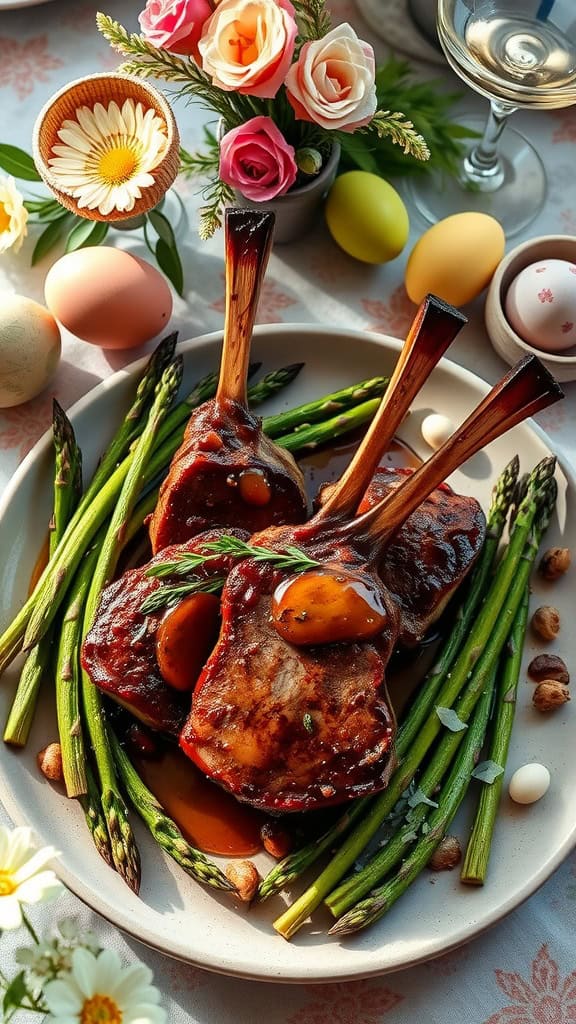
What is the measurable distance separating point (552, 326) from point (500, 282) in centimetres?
22

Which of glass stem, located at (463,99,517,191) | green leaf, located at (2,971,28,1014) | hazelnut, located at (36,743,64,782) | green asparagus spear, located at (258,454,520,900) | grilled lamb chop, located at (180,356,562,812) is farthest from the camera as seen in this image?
glass stem, located at (463,99,517,191)

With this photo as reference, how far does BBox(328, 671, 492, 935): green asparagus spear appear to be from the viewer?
226 centimetres

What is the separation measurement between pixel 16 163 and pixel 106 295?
26.1 inches

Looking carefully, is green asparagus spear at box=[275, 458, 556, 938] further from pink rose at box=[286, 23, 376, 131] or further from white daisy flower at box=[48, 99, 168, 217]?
white daisy flower at box=[48, 99, 168, 217]

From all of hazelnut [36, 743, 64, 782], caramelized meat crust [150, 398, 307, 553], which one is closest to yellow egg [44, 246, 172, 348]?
caramelized meat crust [150, 398, 307, 553]

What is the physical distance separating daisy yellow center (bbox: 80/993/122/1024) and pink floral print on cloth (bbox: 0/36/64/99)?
112 inches

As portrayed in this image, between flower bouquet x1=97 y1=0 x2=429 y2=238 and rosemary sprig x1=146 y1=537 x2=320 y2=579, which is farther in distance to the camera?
flower bouquet x1=97 y1=0 x2=429 y2=238

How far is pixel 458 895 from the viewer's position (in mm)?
2365

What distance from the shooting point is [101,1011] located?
1.57 m

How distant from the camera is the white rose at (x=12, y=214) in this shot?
2888 millimetres

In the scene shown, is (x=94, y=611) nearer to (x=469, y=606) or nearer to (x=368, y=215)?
(x=469, y=606)

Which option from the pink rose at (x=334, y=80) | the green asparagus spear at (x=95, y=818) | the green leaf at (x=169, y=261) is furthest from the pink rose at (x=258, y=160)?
the green asparagus spear at (x=95, y=818)

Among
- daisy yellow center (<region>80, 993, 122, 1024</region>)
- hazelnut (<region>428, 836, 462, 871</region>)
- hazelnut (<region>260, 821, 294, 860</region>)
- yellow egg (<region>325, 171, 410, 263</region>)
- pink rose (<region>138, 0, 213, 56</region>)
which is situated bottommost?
hazelnut (<region>260, 821, 294, 860</region>)

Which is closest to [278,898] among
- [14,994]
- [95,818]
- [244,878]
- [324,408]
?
[244,878]
